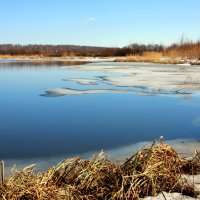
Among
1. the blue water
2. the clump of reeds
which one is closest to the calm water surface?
the blue water

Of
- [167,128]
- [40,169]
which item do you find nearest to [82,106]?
[167,128]

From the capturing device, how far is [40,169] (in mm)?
2811

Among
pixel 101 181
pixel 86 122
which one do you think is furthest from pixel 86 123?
pixel 101 181

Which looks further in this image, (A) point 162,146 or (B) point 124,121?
(B) point 124,121

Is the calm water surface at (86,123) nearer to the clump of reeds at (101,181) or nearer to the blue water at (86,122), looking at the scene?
the blue water at (86,122)

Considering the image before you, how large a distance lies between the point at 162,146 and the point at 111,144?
1.02m

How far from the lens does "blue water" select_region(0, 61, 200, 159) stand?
358 centimetres

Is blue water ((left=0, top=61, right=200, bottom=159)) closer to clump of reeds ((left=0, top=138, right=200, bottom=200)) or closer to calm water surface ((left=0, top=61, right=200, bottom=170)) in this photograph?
calm water surface ((left=0, top=61, right=200, bottom=170))

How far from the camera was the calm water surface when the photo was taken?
3570mm

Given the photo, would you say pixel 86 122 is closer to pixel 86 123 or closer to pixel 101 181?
pixel 86 123

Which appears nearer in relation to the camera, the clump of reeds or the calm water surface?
the clump of reeds

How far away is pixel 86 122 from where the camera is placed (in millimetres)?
4602

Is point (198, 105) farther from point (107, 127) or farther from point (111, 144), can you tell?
point (111, 144)

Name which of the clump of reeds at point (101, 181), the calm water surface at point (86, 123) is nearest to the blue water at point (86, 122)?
the calm water surface at point (86, 123)
